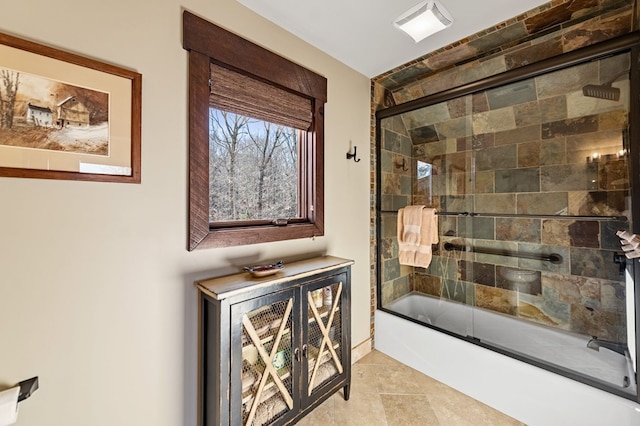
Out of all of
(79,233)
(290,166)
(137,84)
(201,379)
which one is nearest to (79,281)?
(79,233)

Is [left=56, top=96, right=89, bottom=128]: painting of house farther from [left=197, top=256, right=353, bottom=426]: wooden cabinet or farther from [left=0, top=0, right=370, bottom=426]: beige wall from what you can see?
[left=197, top=256, right=353, bottom=426]: wooden cabinet

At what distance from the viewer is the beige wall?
3.17ft

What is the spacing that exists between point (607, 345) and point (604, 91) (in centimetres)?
170

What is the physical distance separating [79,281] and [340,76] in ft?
6.77

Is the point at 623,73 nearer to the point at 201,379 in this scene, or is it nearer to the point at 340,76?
the point at 340,76

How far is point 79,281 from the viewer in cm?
106

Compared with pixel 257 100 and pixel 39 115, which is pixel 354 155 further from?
pixel 39 115

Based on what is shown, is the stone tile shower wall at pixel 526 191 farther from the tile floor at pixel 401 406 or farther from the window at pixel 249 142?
the window at pixel 249 142

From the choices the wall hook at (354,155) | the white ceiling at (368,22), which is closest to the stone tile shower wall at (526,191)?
the wall hook at (354,155)

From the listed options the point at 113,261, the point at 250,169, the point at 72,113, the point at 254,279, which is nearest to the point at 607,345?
the point at 254,279

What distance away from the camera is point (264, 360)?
1.34m

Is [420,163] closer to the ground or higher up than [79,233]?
higher up

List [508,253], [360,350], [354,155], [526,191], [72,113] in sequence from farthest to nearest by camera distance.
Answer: [508,253] < [526,191] < [360,350] < [354,155] < [72,113]

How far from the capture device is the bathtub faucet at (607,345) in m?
1.63
